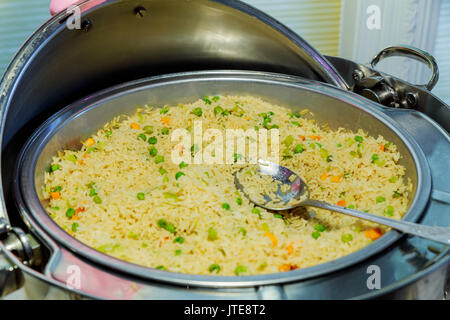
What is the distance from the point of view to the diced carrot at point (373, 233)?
133 cm

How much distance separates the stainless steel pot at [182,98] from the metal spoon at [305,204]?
0.13 feet

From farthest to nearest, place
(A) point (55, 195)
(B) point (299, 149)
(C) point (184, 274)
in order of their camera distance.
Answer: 1. (B) point (299, 149)
2. (A) point (55, 195)
3. (C) point (184, 274)

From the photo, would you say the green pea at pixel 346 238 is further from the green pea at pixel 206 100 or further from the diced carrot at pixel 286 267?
the green pea at pixel 206 100

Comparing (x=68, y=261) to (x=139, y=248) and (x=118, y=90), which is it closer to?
(x=139, y=248)

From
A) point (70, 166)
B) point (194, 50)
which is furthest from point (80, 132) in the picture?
point (194, 50)

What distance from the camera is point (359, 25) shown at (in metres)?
4.38

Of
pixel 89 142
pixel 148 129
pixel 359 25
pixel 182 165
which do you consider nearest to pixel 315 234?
pixel 182 165

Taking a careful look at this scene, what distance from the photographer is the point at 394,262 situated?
3.70 feet

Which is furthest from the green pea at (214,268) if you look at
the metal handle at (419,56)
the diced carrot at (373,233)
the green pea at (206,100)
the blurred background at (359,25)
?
the blurred background at (359,25)

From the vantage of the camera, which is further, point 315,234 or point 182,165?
point 182,165

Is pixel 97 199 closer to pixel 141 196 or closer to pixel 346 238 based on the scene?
pixel 141 196

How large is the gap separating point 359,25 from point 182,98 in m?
2.95

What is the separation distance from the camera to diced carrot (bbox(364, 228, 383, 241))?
1.33 m
